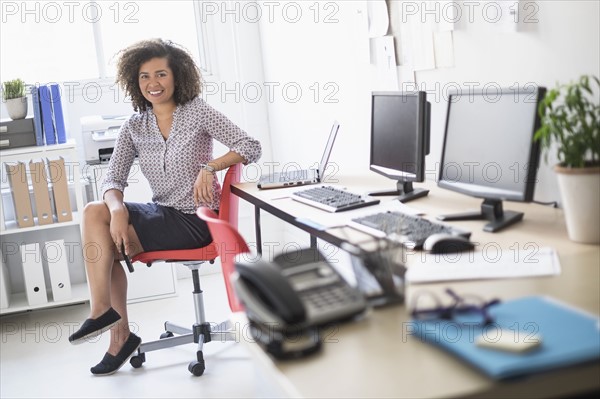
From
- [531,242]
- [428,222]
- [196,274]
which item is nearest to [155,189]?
[196,274]

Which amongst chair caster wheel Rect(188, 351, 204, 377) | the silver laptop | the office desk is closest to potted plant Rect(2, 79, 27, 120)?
the silver laptop

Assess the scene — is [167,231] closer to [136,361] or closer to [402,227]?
[136,361]

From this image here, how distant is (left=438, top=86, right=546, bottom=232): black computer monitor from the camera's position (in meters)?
2.10

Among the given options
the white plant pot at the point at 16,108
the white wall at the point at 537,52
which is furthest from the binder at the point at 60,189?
the white wall at the point at 537,52

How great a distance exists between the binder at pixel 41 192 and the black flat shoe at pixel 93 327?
117 centimetres

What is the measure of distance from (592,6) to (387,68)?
1317mm

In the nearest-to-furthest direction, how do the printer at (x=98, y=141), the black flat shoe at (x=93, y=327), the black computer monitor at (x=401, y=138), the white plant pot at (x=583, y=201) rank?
the white plant pot at (x=583, y=201) → the black computer monitor at (x=401, y=138) → the black flat shoe at (x=93, y=327) → the printer at (x=98, y=141)

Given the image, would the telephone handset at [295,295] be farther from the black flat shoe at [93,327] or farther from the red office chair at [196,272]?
the black flat shoe at [93,327]

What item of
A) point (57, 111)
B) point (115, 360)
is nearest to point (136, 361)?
point (115, 360)

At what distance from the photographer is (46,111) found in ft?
13.9

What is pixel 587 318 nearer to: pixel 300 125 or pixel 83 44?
pixel 300 125

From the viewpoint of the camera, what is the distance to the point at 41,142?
4.24m

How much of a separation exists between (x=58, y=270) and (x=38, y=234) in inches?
21.9

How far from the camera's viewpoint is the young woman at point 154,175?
3318mm
